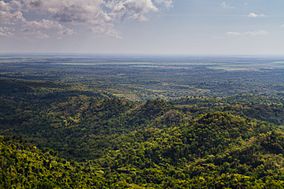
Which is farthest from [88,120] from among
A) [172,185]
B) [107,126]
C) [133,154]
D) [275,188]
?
[275,188]

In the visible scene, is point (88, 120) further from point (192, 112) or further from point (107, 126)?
point (192, 112)

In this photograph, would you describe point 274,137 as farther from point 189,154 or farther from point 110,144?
point 110,144

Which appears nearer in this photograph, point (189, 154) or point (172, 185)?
point (172, 185)

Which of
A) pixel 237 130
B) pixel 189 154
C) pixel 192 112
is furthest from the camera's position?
pixel 192 112

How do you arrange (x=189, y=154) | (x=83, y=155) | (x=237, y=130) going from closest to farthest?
(x=189, y=154) < (x=237, y=130) < (x=83, y=155)

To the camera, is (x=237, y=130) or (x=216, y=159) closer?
(x=216, y=159)

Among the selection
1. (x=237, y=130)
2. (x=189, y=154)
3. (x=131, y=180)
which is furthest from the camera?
(x=237, y=130)

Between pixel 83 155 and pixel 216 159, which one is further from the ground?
pixel 216 159

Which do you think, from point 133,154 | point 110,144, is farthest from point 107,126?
point 133,154

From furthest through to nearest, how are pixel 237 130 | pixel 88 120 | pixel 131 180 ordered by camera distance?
pixel 88 120 → pixel 237 130 → pixel 131 180
